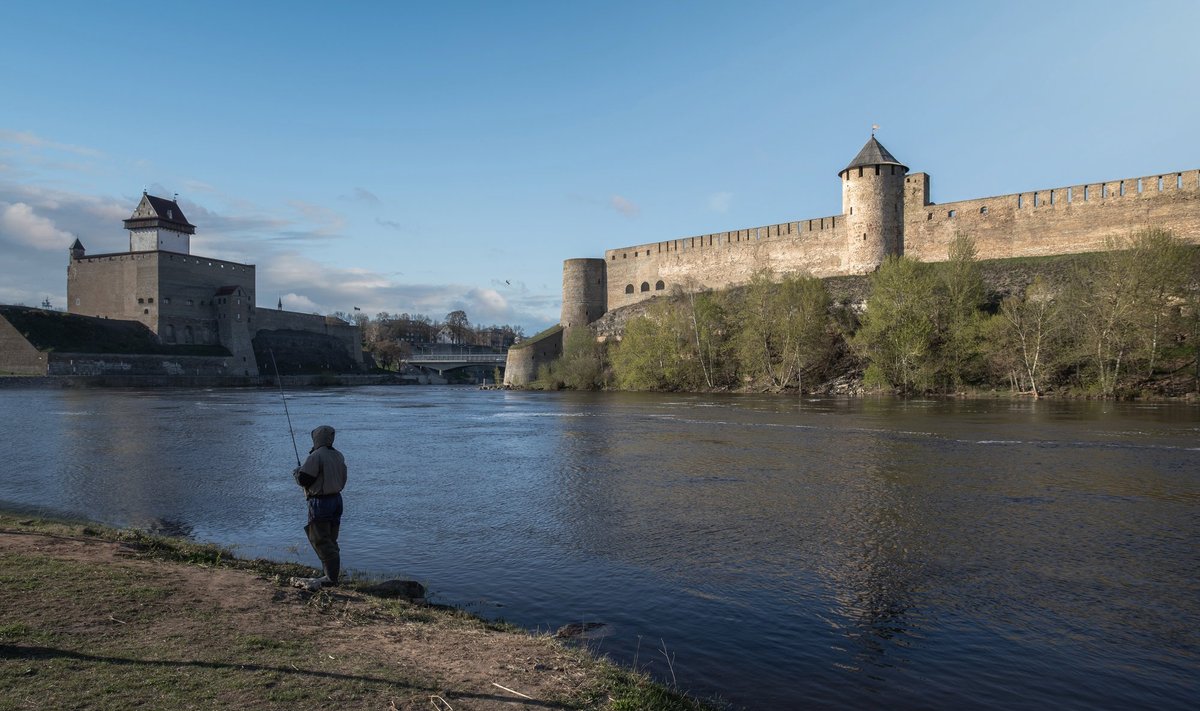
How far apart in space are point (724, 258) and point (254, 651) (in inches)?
2074

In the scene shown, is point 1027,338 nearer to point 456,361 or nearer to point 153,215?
point 456,361

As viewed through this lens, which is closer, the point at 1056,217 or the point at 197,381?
the point at 1056,217

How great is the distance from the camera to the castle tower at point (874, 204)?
44.2m

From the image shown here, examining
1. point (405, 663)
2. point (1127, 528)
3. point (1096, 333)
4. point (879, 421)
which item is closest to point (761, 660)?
point (405, 663)

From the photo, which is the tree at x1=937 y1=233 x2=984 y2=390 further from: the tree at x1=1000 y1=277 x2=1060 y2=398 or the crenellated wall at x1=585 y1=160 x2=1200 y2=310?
the crenellated wall at x1=585 y1=160 x2=1200 y2=310

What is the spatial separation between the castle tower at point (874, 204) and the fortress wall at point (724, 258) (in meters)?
2.30

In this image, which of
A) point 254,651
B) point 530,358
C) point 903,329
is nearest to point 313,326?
point 530,358

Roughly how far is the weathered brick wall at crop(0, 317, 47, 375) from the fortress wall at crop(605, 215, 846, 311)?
4256cm

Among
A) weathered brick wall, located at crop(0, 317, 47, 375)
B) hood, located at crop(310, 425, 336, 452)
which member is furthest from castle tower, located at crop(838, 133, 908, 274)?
weathered brick wall, located at crop(0, 317, 47, 375)

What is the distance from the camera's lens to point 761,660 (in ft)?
17.2

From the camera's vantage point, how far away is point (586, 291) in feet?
208

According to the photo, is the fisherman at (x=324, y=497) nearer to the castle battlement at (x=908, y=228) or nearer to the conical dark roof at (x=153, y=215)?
the castle battlement at (x=908, y=228)

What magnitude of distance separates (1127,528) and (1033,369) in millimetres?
27116

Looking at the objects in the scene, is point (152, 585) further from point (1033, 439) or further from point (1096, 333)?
point (1096, 333)
